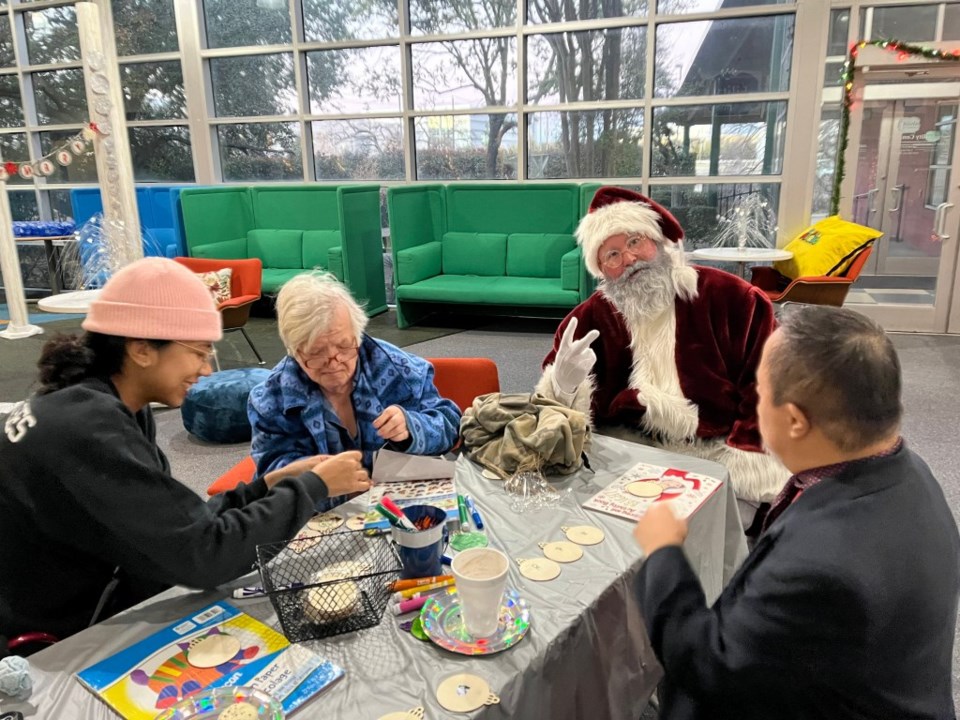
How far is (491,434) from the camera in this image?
1762 millimetres

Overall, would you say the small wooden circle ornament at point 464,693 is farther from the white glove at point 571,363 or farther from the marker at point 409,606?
the white glove at point 571,363

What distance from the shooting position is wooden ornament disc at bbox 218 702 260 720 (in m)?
0.89

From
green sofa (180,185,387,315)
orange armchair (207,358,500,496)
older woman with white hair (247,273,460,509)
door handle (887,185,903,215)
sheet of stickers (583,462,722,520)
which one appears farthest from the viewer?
green sofa (180,185,387,315)

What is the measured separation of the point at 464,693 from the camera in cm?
95

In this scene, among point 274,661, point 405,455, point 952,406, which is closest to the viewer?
point 274,661

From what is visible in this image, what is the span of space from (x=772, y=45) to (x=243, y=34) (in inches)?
204

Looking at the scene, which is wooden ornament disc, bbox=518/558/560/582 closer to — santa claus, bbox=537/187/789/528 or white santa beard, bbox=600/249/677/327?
santa claus, bbox=537/187/789/528

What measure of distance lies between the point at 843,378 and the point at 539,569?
0.61 metres

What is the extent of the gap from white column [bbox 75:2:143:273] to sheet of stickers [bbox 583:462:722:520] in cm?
487

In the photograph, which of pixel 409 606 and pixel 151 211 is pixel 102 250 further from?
pixel 409 606

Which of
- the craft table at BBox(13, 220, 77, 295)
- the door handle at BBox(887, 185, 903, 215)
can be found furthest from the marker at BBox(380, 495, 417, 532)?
the craft table at BBox(13, 220, 77, 295)

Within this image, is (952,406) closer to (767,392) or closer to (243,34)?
(767,392)

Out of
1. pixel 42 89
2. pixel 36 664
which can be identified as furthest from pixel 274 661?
pixel 42 89

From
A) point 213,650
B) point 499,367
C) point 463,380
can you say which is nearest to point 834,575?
point 213,650
